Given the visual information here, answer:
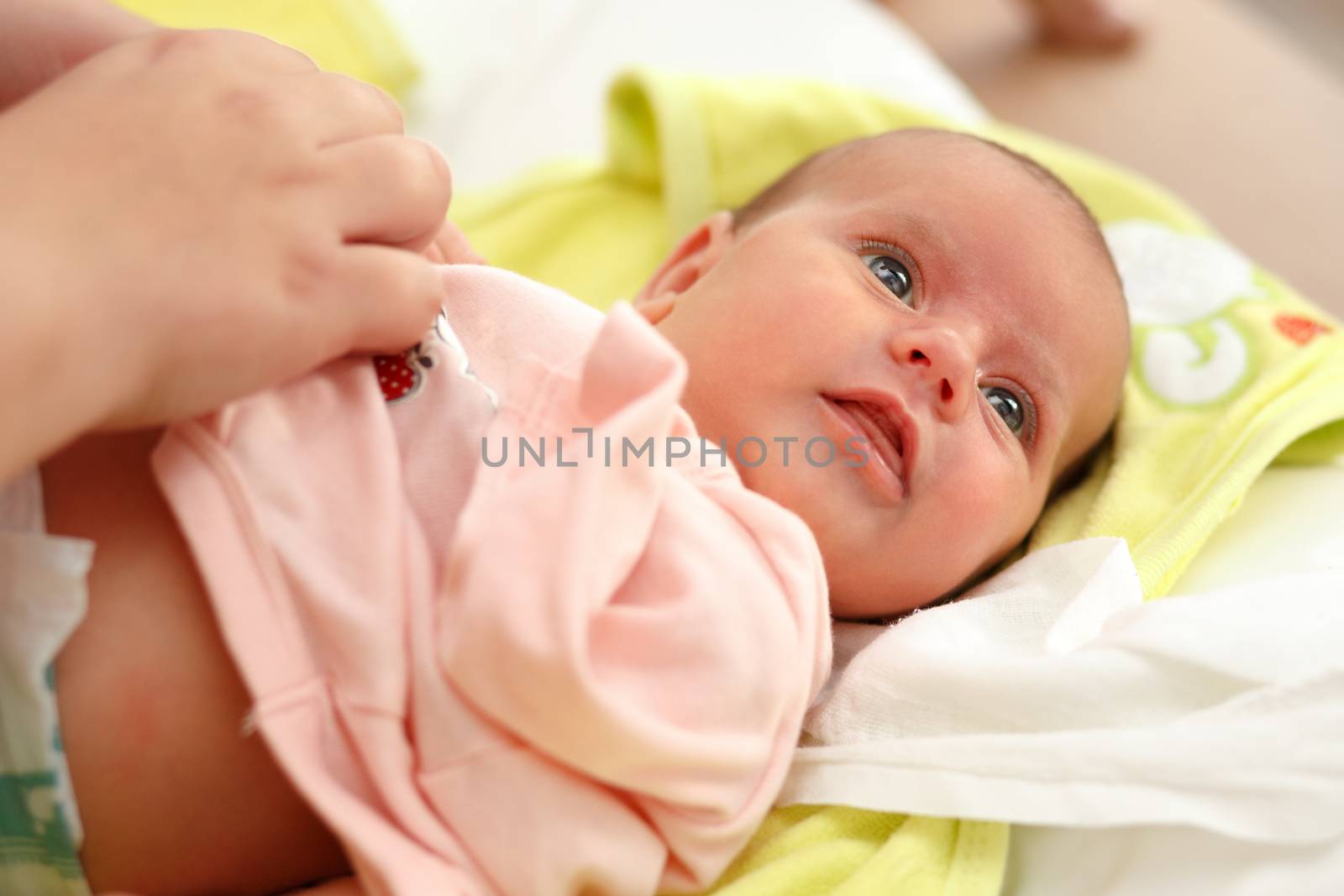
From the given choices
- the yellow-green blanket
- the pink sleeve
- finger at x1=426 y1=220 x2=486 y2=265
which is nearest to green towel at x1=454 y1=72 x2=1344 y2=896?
the yellow-green blanket

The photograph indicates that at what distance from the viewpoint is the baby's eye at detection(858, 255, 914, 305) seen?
2.98 feet

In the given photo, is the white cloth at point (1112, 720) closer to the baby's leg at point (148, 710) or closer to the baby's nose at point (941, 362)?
the baby's nose at point (941, 362)

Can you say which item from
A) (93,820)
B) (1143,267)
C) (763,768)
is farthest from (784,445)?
(1143,267)

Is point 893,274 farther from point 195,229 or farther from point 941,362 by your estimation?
point 195,229

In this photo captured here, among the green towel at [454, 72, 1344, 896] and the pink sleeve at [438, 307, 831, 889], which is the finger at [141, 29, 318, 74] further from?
the green towel at [454, 72, 1344, 896]

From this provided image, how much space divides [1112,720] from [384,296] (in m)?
0.51

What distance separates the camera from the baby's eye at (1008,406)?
928mm

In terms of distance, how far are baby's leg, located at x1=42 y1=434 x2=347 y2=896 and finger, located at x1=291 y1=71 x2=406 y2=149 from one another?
226mm

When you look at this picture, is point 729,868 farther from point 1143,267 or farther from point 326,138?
point 1143,267

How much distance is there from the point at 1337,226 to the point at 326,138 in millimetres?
1680

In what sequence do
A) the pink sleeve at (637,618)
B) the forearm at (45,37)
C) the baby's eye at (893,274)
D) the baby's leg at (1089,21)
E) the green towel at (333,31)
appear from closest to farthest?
1. the pink sleeve at (637,618)
2. the forearm at (45,37)
3. the baby's eye at (893,274)
4. the green towel at (333,31)
5. the baby's leg at (1089,21)

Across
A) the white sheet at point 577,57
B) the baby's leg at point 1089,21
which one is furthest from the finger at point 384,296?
the baby's leg at point 1089,21

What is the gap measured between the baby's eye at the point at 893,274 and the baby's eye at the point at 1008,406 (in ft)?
0.32

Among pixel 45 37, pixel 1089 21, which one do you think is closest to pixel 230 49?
pixel 45 37
